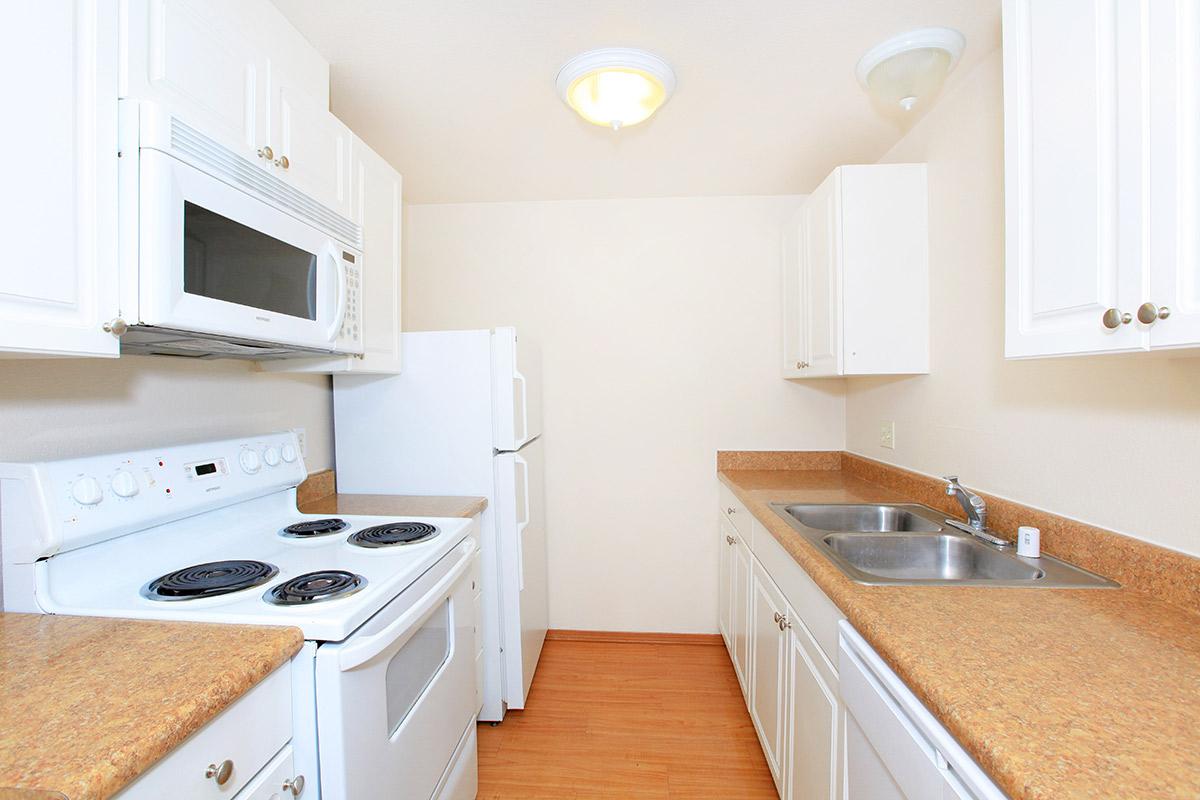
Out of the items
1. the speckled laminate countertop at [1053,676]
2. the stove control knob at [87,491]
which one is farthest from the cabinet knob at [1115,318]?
the stove control knob at [87,491]

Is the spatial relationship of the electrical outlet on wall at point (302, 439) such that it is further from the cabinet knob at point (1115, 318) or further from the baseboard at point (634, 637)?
the cabinet knob at point (1115, 318)

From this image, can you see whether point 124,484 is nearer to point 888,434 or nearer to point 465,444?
point 465,444

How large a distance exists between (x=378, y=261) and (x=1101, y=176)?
1.88 meters

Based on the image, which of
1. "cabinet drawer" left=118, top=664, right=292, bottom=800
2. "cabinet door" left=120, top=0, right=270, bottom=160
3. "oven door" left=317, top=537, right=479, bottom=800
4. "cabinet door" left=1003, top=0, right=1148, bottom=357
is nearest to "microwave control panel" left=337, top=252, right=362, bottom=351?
"cabinet door" left=120, top=0, right=270, bottom=160

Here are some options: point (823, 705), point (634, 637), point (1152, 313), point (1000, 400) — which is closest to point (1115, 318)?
point (1152, 313)

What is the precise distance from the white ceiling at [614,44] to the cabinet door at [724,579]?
5.62ft

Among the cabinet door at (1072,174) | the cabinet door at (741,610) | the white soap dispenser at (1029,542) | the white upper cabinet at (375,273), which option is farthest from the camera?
the cabinet door at (741,610)

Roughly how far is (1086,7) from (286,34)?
5.77 ft

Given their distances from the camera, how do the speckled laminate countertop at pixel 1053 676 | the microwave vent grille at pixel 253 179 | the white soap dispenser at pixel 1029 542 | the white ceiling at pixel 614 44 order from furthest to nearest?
the white ceiling at pixel 614 44 → the white soap dispenser at pixel 1029 542 → the microwave vent grille at pixel 253 179 → the speckled laminate countertop at pixel 1053 676

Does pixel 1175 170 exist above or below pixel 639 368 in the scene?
above

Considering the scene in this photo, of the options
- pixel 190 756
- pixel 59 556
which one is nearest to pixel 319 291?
pixel 59 556

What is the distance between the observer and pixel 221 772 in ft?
2.52

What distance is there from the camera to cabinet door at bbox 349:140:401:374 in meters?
1.71

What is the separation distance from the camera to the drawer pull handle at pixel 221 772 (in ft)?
2.47
